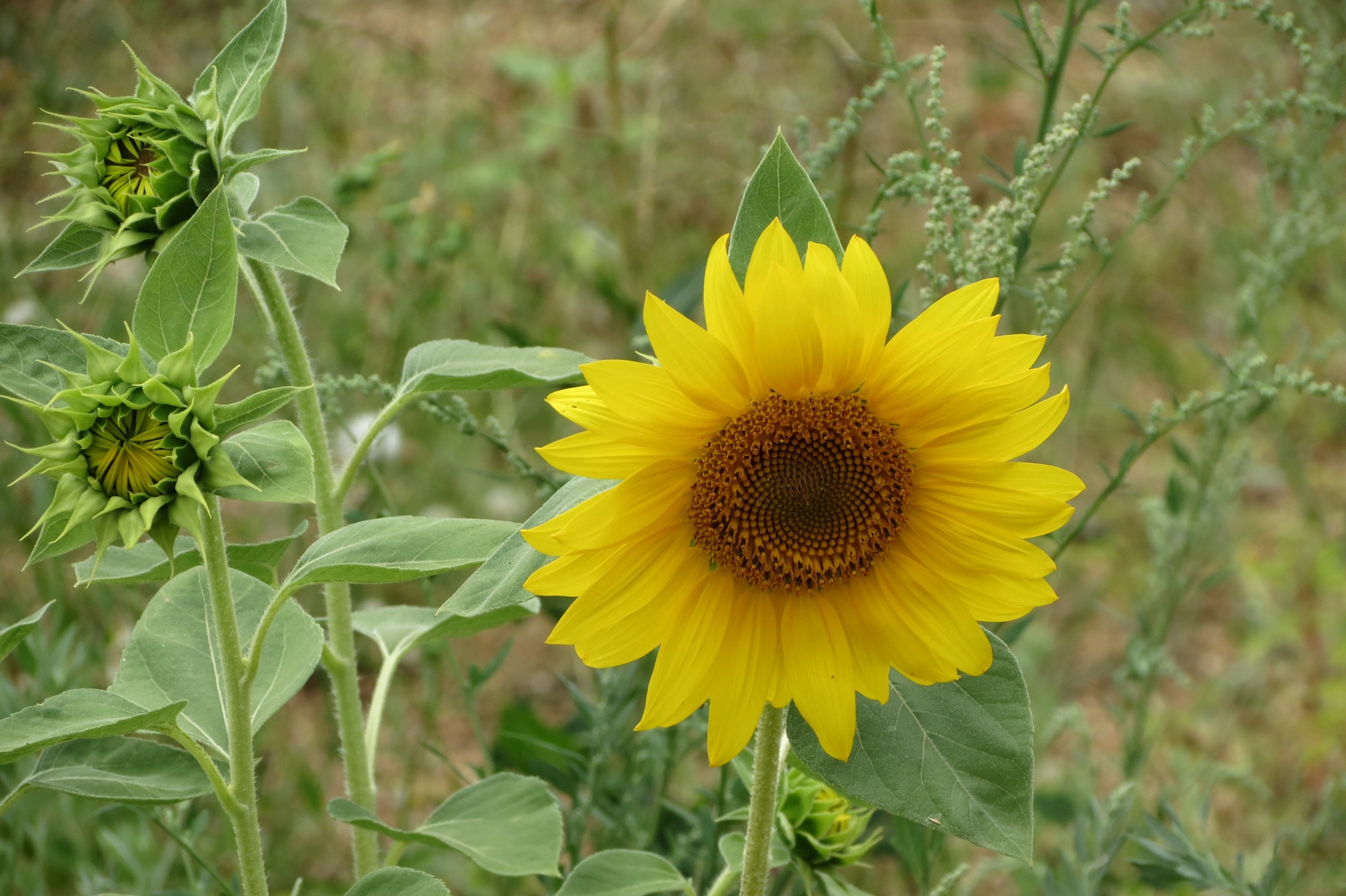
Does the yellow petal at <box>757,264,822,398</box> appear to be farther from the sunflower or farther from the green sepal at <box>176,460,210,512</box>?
the green sepal at <box>176,460,210,512</box>

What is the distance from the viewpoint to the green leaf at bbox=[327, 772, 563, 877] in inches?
46.4

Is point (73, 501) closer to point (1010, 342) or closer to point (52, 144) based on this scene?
point (1010, 342)

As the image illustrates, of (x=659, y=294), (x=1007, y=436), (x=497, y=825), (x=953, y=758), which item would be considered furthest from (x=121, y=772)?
(x=659, y=294)

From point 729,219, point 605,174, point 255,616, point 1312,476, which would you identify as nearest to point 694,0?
point 605,174

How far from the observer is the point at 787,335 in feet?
3.18

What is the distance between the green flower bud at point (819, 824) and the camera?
1.26m

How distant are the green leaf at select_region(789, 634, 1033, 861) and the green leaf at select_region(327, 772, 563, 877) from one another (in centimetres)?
34

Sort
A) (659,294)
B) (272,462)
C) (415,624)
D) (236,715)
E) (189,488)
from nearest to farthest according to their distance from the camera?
(189,488) → (272,462) → (236,715) → (415,624) → (659,294)

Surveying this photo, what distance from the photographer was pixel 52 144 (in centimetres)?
383

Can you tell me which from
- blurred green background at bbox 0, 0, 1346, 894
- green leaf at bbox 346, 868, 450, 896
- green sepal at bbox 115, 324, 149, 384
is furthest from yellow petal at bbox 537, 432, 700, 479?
blurred green background at bbox 0, 0, 1346, 894

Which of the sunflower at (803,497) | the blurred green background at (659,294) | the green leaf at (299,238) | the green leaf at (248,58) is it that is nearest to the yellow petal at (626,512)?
the sunflower at (803,497)

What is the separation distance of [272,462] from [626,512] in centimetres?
31

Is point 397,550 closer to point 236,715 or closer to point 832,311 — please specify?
point 236,715

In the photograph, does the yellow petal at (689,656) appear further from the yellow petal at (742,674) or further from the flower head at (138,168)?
the flower head at (138,168)
